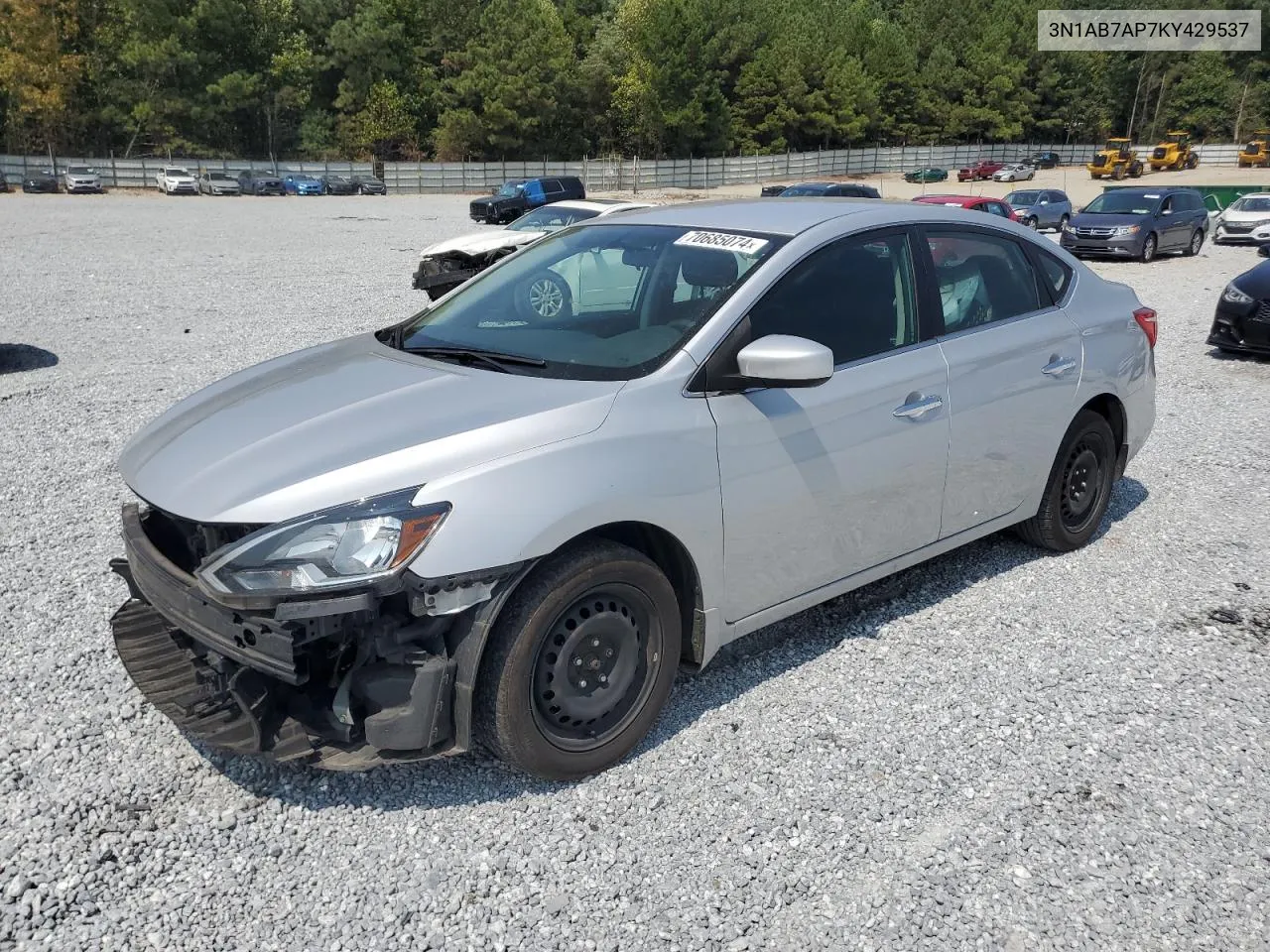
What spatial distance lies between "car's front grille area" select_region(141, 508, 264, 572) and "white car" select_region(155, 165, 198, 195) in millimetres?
54848

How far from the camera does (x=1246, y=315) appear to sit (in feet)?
33.6

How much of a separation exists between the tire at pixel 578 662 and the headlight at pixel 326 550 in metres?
0.38

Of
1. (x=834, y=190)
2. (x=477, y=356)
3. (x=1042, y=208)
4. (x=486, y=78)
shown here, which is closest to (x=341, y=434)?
(x=477, y=356)

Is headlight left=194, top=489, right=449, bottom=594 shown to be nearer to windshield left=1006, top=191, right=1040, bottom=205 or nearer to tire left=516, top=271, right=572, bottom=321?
tire left=516, top=271, right=572, bottom=321

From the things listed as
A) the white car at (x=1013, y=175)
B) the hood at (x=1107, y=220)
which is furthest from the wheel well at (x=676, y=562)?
the white car at (x=1013, y=175)

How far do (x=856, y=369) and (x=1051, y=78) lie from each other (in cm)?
10479

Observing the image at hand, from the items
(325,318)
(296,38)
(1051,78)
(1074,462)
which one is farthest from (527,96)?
(1074,462)

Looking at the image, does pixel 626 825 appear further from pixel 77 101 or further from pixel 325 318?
pixel 77 101

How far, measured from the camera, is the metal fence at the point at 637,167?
192 feet

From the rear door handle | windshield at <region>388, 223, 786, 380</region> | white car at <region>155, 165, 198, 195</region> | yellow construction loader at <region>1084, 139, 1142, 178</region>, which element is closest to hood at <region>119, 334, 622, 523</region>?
windshield at <region>388, 223, 786, 380</region>

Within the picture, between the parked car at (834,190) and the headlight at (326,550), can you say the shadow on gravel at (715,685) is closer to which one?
the headlight at (326,550)

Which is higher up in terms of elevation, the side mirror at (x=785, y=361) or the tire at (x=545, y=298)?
the tire at (x=545, y=298)

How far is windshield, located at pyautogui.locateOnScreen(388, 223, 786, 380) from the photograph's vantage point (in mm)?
3443

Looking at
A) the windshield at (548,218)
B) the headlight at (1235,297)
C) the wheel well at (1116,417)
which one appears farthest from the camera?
the windshield at (548,218)
